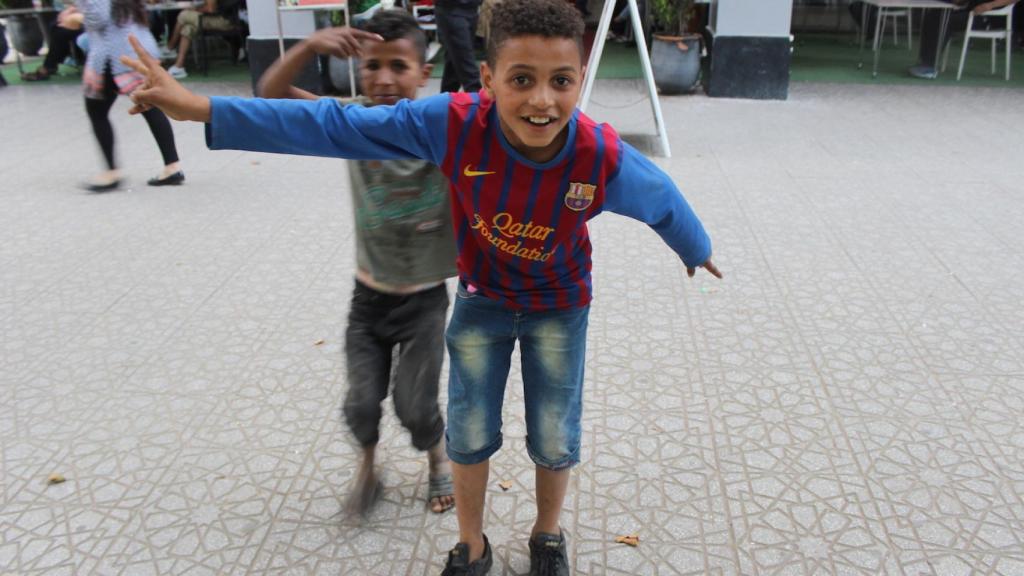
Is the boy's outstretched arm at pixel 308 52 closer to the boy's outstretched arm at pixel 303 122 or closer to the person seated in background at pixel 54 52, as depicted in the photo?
the boy's outstretched arm at pixel 303 122

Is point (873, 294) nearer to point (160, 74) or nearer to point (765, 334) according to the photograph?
point (765, 334)

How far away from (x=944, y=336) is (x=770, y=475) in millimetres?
1476

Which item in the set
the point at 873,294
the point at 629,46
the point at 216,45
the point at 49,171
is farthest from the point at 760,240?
the point at 216,45

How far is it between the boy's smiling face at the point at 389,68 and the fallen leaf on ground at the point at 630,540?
56.9 inches

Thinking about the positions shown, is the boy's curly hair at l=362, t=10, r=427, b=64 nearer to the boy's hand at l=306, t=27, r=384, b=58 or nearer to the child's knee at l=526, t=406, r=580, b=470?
the boy's hand at l=306, t=27, r=384, b=58

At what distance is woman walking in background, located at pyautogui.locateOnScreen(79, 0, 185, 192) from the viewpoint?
5652 millimetres

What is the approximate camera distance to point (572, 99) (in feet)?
6.30

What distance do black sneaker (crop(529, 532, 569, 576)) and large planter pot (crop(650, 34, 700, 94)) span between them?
24.8 ft

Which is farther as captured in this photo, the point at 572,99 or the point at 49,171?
the point at 49,171

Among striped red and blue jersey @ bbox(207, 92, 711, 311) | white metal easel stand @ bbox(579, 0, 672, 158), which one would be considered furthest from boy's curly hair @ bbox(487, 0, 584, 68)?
white metal easel stand @ bbox(579, 0, 672, 158)

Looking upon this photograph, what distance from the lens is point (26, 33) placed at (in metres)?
12.0

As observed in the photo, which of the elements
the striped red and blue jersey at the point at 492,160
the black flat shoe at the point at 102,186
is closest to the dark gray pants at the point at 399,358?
the striped red and blue jersey at the point at 492,160

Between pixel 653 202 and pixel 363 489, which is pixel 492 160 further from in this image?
pixel 363 489

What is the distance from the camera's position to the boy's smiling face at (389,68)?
252cm
